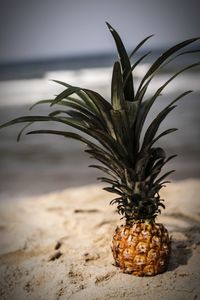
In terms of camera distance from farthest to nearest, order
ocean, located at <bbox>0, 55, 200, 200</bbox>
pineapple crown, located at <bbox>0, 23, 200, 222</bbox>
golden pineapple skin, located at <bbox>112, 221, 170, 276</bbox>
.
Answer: ocean, located at <bbox>0, 55, 200, 200</bbox> < golden pineapple skin, located at <bbox>112, 221, 170, 276</bbox> < pineapple crown, located at <bbox>0, 23, 200, 222</bbox>

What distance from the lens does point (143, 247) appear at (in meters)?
1.34

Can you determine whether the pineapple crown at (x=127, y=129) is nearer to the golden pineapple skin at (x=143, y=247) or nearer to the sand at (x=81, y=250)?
the golden pineapple skin at (x=143, y=247)

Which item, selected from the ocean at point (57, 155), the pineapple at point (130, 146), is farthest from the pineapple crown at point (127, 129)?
the ocean at point (57, 155)

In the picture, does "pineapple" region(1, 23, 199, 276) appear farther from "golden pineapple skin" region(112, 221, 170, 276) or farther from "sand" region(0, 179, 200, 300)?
"sand" region(0, 179, 200, 300)

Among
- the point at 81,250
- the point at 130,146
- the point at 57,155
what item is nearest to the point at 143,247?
the point at 130,146

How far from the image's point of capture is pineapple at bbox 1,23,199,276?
4.06 ft

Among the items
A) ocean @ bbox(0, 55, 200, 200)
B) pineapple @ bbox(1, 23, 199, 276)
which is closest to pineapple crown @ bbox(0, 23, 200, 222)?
pineapple @ bbox(1, 23, 199, 276)

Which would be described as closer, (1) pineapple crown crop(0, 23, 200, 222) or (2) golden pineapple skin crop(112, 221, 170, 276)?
(1) pineapple crown crop(0, 23, 200, 222)

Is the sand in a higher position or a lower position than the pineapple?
lower

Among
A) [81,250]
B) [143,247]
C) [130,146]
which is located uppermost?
[130,146]

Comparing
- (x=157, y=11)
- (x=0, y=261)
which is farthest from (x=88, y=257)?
(x=157, y=11)

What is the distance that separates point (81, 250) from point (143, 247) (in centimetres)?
52

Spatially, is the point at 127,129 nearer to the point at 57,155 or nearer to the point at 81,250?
the point at 81,250

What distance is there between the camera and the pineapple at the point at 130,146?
1236 mm
